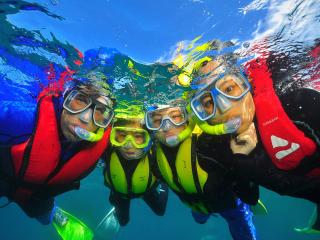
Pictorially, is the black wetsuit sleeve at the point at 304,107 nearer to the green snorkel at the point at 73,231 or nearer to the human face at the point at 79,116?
the human face at the point at 79,116

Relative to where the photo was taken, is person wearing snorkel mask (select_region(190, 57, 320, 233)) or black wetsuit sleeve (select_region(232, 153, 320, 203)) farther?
person wearing snorkel mask (select_region(190, 57, 320, 233))

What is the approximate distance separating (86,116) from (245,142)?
4.17m

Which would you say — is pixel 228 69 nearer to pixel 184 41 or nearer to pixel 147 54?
pixel 184 41

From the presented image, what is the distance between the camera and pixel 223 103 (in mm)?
6320

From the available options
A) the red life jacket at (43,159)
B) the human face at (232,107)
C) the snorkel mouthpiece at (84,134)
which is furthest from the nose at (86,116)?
the human face at (232,107)

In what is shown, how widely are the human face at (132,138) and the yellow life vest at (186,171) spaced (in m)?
0.76

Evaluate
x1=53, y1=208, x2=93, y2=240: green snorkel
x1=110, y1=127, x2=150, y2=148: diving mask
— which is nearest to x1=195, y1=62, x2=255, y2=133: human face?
x1=110, y1=127, x2=150, y2=148: diving mask

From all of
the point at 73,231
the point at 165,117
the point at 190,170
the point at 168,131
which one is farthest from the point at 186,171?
the point at 73,231

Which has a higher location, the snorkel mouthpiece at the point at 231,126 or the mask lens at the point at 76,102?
the mask lens at the point at 76,102

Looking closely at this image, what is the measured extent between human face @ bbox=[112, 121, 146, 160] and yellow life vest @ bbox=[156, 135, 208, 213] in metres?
0.76

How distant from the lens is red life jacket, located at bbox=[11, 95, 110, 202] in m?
6.74

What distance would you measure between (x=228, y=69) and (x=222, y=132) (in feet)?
10.7

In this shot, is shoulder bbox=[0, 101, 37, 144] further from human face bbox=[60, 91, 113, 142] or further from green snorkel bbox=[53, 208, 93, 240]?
green snorkel bbox=[53, 208, 93, 240]

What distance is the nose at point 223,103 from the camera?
627cm
